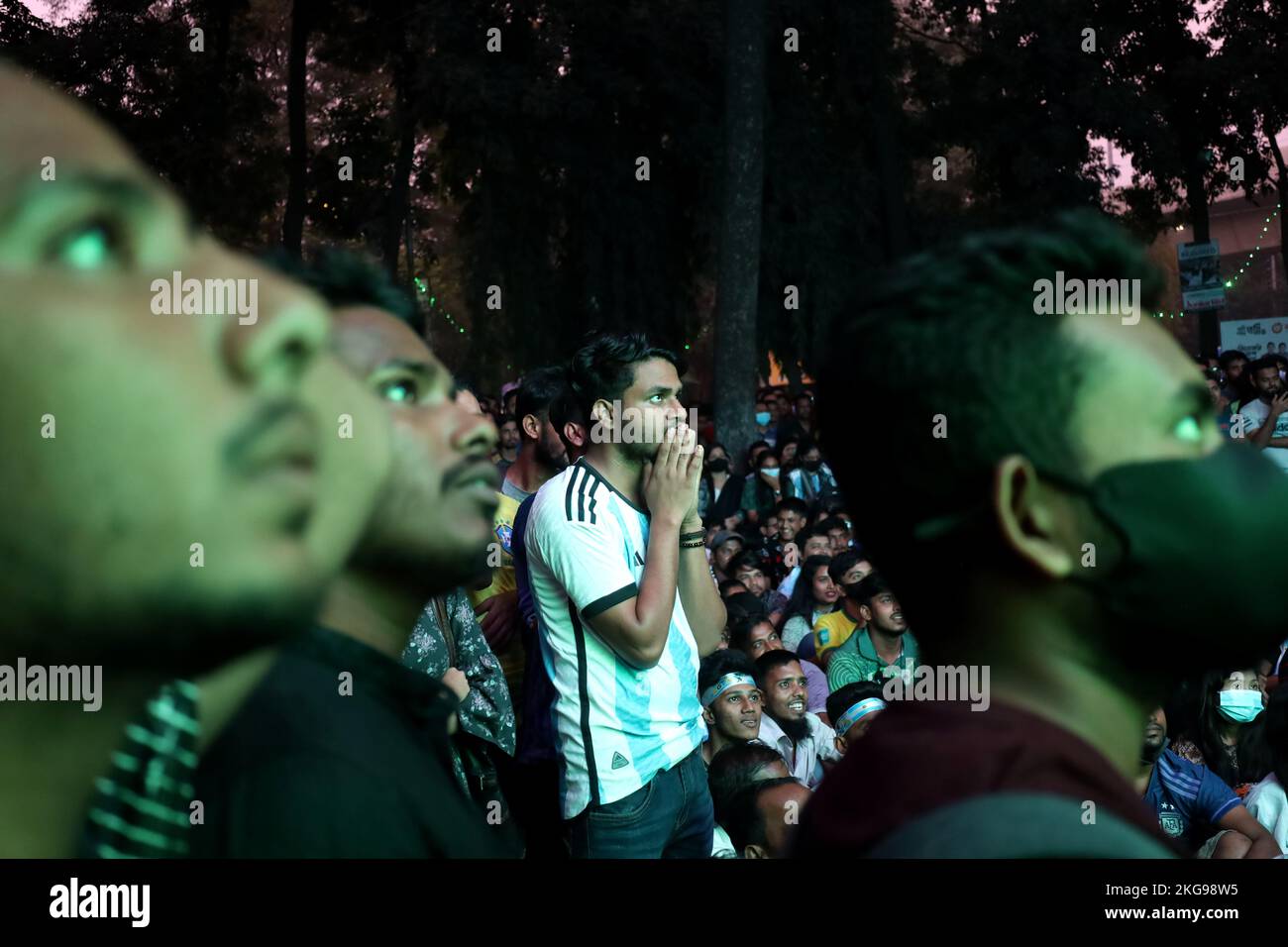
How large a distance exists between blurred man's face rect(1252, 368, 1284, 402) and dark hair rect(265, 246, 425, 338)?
29.4 feet

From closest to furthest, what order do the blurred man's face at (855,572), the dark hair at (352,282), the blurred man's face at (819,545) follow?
the dark hair at (352,282), the blurred man's face at (855,572), the blurred man's face at (819,545)

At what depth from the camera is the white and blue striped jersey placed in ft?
11.8

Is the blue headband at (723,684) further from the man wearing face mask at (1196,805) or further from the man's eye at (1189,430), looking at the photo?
the man's eye at (1189,430)

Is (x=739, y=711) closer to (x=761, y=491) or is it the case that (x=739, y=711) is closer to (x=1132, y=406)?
(x=1132, y=406)

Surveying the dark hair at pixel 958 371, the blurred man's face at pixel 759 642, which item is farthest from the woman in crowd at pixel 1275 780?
the dark hair at pixel 958 371

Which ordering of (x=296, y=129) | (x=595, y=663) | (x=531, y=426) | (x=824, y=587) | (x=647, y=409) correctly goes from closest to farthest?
(x=595, y=663), (x=647, y=409), (x=531, y=426), (x=824, y=587), (x=296, y=129)

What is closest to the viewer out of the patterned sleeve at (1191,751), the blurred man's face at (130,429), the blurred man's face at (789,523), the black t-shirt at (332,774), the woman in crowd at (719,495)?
the blurred man's face at (130,429)

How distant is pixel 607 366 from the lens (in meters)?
3.97

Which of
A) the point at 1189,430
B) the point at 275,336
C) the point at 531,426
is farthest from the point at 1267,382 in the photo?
the point at 275,336

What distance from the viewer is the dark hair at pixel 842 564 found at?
311 inches

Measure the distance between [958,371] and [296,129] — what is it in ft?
62.5

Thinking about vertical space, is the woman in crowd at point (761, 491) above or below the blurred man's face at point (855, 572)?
above
